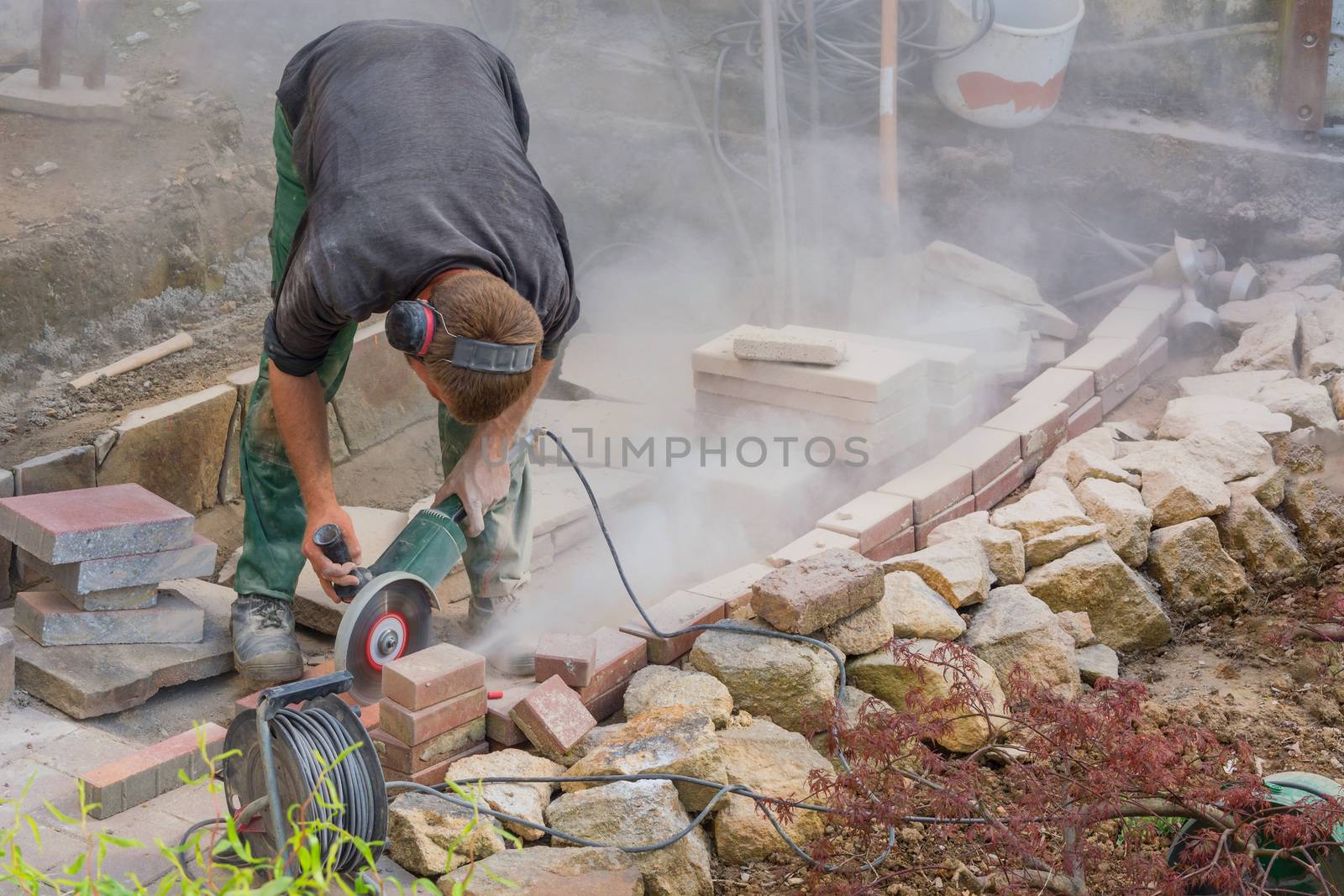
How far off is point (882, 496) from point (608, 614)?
121 centimetres

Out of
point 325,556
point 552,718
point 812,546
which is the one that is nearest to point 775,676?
point 552,718

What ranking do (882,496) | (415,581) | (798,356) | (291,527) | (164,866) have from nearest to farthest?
(164,866) < (415,581) < (291,527) < (882,496) < (798,356)

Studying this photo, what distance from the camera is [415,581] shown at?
11.4 ft

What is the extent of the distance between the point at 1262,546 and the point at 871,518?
1.50 metres

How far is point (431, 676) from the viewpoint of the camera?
3.23 meters

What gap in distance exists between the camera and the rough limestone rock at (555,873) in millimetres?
→ 2738

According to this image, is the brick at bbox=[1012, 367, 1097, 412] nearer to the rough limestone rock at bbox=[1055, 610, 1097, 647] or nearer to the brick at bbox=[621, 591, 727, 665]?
the rough limestone rock at bbox=[1055, 610, 1097, 647]

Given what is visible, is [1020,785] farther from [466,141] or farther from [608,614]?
[466,141]

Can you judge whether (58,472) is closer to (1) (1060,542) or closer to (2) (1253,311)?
(1) (1060,542)

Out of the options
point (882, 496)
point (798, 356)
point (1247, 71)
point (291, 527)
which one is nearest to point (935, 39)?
point (1247, 71)

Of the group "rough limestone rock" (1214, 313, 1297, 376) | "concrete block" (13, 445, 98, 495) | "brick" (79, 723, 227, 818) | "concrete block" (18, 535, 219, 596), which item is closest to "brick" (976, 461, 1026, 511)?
"rough limestone rock" (1214, 313, 1297, 376)

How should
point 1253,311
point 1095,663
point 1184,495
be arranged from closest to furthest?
point 1095,663, point 1184,495, point 1253,311

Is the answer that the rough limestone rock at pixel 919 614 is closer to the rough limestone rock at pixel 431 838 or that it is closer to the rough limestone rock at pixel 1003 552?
the rough limestone rock at pixel 1003 552

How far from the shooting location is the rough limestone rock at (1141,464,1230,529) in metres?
4.61
